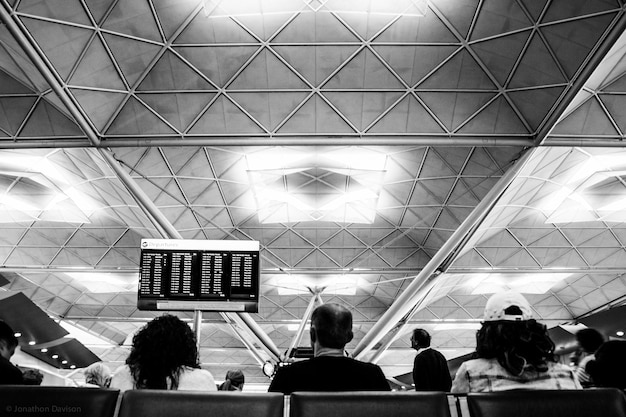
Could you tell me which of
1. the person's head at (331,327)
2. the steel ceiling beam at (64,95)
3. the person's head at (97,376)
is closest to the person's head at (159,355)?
the person's head at (331,327)

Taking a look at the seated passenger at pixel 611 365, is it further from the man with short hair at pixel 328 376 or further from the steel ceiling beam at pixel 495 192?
the steel ceiling beam at pixel 495 192

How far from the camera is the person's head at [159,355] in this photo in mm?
4473

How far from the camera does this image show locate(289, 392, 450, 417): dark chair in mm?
2846

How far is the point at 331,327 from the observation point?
4.58 metres

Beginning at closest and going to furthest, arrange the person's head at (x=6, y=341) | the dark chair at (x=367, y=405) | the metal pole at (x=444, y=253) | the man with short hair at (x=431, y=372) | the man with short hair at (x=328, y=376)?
the dark chair at (x=367, y=405), the man with short hair at (x=328, y=376), the person's head at (x=6, y=341), the man with short hair at (x=431, y=372), the metal pole at (x=444, y=253)

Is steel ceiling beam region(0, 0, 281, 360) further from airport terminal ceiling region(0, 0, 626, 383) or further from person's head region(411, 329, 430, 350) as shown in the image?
person's head region(411, 329, 430, 350)

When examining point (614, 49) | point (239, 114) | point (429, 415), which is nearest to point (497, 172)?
point (614, 49)

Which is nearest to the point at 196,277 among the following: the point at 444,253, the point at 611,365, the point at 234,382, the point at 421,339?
the point at 234,382

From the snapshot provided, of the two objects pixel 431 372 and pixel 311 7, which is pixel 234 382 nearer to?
pixel 431 372

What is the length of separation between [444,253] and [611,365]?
17.3 metres

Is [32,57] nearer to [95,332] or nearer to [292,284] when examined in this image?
[292,284]

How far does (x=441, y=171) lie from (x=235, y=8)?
40.8ft

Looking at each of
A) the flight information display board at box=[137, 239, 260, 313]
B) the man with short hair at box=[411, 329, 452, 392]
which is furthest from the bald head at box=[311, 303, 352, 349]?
the flight information display board at box=[137, 239, 260, 313]

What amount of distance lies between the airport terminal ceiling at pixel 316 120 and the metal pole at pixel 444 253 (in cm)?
12
